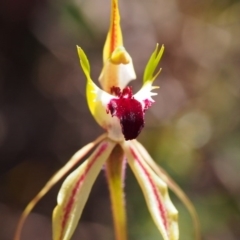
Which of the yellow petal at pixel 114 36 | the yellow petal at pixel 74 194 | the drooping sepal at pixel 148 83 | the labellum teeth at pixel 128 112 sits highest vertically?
the yellow petal at pixel 114 36

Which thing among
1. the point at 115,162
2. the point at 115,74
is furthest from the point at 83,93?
the point at 115,162

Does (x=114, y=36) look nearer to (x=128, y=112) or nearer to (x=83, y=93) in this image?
(x=128, y=112)

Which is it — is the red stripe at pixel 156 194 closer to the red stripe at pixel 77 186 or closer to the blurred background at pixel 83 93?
the red stripe at pixel 77 186

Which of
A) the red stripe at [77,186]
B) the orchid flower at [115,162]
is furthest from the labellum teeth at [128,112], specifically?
the red stripe at [77,186]

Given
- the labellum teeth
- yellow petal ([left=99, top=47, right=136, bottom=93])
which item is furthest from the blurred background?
the labellum teeth

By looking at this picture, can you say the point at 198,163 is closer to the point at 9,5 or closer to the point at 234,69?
the point at 234,69

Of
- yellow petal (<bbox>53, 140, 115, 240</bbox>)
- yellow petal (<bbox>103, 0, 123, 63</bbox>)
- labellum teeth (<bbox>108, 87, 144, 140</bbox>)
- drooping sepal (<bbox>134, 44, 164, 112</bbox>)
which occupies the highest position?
yellow petal (<bbox>103, 0, 123, 63</bbox>)

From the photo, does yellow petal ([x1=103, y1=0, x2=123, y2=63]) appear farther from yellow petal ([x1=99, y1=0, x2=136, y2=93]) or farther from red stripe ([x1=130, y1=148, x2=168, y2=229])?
red stripe ([x1=130, y1=148, x2=168, y2=229])

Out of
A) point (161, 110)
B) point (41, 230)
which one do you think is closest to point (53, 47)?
point (161, 110)
